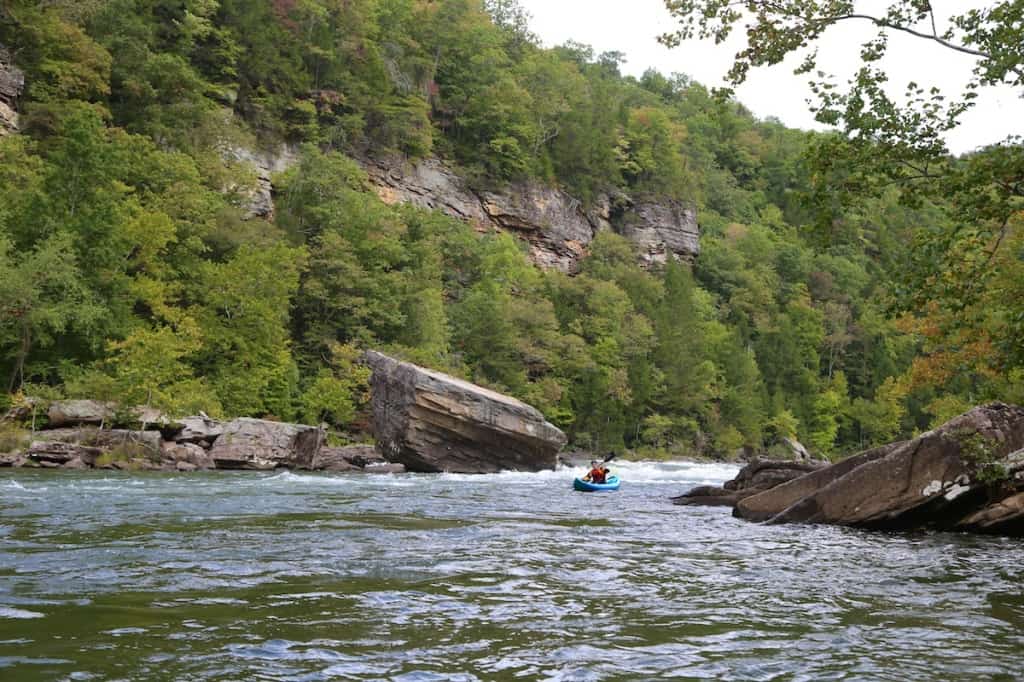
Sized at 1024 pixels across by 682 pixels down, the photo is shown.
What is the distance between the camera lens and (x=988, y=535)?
48.5ft

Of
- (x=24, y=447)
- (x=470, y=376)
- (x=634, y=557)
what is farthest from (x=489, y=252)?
(x=634, y=557)

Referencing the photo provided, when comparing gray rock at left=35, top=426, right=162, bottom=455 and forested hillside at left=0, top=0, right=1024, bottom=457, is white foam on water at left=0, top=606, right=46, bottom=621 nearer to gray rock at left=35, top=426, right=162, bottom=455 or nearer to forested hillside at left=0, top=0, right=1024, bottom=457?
forested hillside at left=0, top=0, right=1024, bottom=457

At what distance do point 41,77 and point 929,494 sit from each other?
46246 mm

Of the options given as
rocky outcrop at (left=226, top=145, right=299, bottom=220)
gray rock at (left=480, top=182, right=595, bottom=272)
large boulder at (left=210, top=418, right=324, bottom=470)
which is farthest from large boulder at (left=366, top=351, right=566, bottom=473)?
gray rock at (left=480, top=182, right=595, bottom=272)

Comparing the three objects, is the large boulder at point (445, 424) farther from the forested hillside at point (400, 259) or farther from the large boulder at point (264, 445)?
the forested hillside at point (400, 259)

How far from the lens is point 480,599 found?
27.3 ft

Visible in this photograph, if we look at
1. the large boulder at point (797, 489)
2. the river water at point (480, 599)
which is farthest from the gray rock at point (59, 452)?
the large boulder at point (797, 489)

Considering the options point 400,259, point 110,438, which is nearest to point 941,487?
point 110,438

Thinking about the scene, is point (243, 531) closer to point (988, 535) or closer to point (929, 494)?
point (929, 494)

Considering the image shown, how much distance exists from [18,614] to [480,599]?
3.89 meters

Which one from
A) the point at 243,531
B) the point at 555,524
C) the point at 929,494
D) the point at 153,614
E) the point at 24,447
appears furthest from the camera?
the point at 24,447

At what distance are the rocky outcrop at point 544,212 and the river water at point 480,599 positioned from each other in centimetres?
4940

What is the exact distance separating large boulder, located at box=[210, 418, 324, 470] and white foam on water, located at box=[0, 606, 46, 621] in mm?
24310

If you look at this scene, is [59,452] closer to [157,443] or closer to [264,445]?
[157,443]
